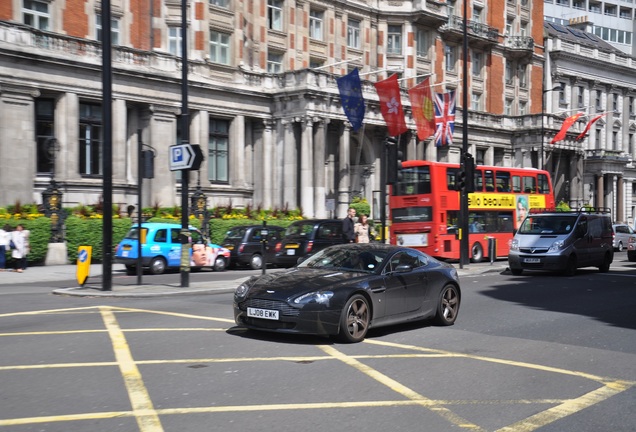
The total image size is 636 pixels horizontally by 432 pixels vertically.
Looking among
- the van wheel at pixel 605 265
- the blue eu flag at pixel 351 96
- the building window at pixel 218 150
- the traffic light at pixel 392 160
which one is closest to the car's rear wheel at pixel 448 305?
the traffic light at pixel 392 160

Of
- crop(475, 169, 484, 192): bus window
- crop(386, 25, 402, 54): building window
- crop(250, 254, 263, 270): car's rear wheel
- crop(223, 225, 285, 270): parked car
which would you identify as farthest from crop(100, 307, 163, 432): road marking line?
crop(386, 25, 402, 54): building window

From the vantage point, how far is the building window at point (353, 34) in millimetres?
50534

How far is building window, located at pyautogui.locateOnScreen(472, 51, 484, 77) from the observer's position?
62.0 m

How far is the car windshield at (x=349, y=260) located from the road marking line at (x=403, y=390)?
1673 millimetres

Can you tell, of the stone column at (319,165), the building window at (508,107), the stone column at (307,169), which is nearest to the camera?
the stone column at (307,169)

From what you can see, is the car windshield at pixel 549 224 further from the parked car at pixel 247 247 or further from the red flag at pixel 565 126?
the red flag at pixel 565 126

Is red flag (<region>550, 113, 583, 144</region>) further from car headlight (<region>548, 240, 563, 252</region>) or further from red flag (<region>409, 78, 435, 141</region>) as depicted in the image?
car headlight (<region>548, 240, 563, 252</region>)

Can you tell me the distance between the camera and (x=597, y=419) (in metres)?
6.56

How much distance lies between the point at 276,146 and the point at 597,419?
1506 inches

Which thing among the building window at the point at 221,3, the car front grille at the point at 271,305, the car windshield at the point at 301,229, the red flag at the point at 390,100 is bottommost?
the car front grille at the point at 271,305

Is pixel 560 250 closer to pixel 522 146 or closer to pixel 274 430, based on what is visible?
pixel 274 430

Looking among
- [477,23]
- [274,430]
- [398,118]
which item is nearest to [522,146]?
[477,23]

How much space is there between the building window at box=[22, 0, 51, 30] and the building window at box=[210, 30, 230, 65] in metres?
9.54

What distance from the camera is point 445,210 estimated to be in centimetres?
2966
